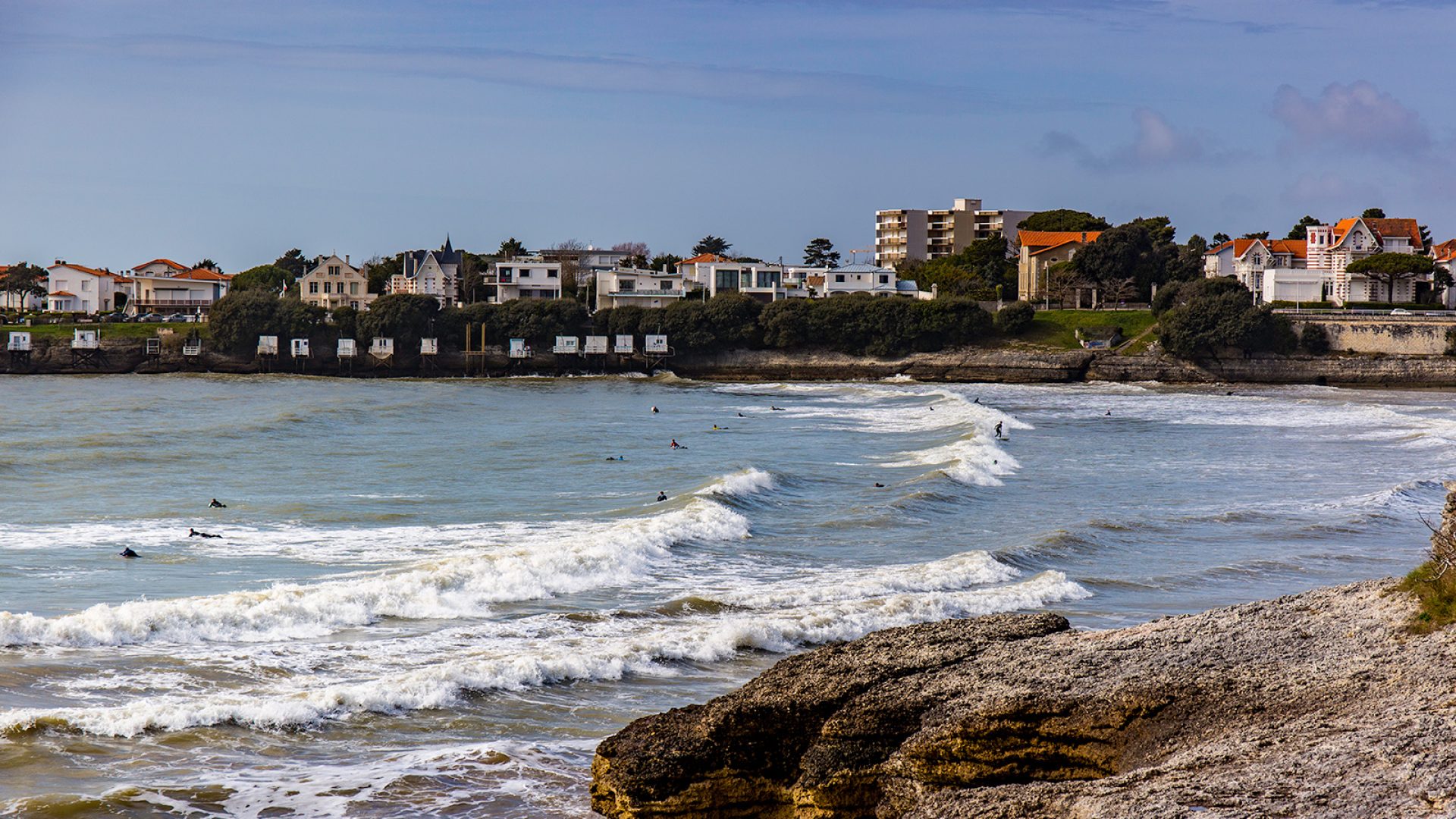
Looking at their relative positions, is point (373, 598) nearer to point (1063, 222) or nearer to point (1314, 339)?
point (1314, 339)

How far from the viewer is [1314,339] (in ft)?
271

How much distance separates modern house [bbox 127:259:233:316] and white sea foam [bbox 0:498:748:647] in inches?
3993

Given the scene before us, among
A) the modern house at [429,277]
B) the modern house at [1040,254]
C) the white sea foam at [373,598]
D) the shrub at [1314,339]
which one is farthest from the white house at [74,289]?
the white sea foam at [373,598]

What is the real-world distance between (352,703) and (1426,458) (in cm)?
3237

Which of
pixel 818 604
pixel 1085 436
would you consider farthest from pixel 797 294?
pixel 818 604

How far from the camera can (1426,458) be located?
35344mm

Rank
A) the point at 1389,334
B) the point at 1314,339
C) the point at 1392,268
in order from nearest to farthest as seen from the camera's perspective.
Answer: the point at 1389,334
the point at 1314,339
the point at 1392,268

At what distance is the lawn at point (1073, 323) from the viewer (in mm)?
90500

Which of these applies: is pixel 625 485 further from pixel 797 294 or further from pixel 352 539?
pixel 797 294

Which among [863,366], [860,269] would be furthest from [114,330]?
[860,269]

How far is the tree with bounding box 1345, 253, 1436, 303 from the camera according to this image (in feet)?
299

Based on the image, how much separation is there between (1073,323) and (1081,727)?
293 feet

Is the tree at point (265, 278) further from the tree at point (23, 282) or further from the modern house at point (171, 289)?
the tree at point (23, 282)

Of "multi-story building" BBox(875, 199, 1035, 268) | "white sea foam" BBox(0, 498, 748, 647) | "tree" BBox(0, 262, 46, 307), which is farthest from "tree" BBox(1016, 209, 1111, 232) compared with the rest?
"white sea foam" BBox(0, 498, 748, 647)
